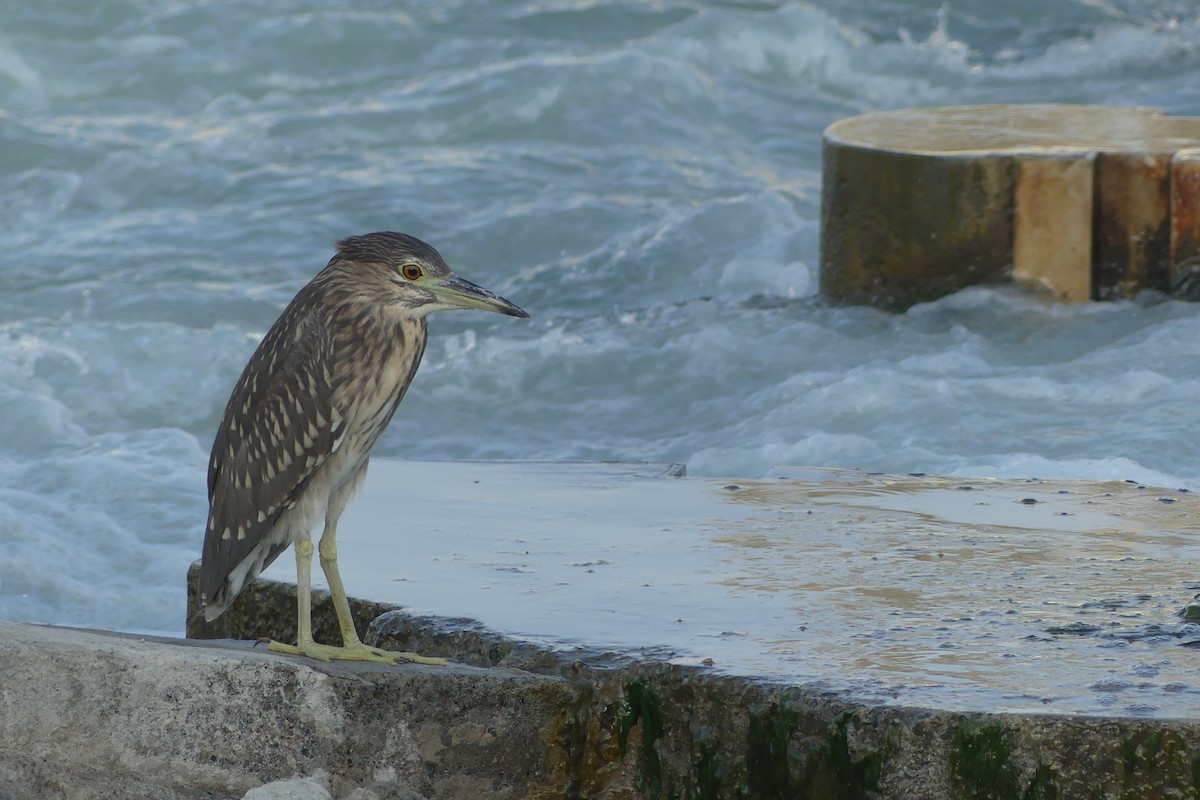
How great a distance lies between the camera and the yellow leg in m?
3.46

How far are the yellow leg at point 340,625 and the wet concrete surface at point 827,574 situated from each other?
205mm

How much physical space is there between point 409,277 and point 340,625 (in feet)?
2.48

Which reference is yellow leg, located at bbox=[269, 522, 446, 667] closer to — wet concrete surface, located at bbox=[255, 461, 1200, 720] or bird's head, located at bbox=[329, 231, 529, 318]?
wet concrete surface, located at bbox=[255, 461, 1200, 720]

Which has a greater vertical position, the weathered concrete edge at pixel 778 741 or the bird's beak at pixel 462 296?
the bird's beak at pixel 462 296

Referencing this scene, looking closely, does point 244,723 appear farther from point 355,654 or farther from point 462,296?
point 462,296

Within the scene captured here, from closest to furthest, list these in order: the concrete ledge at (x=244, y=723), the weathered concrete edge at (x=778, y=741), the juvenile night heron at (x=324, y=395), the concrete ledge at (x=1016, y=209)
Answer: the weathered concrete edge at (x=778, y=741) < the concrete ledge at (x=244, y=723) < the juvenile night heron at (x=324, y=395) < the concrete ledge at (x=1016, y=209)

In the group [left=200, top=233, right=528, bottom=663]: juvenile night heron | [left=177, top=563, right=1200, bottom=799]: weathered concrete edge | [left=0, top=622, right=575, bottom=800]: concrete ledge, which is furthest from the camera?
[left=200, top=233, right=528, bottom=663]: juvenile night heron

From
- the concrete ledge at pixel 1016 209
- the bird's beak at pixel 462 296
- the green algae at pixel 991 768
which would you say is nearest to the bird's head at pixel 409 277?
the bird's beak at pixel 462 296

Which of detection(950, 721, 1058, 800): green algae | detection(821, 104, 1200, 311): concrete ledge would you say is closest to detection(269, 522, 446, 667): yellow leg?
detection(950, 721, 1058, 800): green algae

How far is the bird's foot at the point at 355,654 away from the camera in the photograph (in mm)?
3436

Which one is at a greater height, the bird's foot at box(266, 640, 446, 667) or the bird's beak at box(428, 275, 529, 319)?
the bird's beak at box(428, 275, 529, 319)

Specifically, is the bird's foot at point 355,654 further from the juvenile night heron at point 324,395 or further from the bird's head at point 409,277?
the bird's head at point 409,277

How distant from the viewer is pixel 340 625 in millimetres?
3594

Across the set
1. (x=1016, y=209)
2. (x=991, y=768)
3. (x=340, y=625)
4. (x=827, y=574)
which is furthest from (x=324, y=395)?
(x=1016, y=209)
